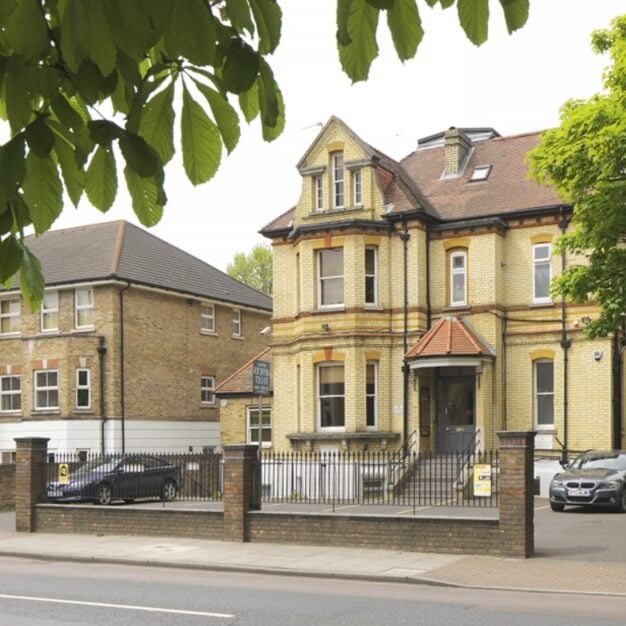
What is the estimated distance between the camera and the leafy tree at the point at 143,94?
2.57 meters

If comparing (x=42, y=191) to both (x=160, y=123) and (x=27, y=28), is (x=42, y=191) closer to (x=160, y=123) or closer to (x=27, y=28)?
(x=160, y=123)

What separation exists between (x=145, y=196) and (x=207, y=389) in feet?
130

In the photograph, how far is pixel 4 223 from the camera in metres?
2.94

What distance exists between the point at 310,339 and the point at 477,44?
93.3 feet

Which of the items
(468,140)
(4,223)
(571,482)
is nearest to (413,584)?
(571,482)

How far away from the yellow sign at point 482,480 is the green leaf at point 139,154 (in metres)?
16.2

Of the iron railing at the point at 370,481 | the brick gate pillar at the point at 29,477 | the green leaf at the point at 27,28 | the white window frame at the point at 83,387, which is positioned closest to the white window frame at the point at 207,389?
the white window frame at the point at 83,387

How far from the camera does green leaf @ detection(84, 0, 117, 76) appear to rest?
232cm

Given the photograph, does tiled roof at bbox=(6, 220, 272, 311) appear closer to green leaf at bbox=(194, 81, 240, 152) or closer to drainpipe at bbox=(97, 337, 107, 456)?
drainpipe at bbox=(97, 337, 107, 456)

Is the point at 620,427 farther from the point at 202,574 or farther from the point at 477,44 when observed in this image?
the point at 477,44

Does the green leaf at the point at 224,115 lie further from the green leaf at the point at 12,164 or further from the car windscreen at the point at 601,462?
the car windscreen at the point at 601,462

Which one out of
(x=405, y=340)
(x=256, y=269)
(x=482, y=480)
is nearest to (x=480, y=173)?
(x=405, y=340)

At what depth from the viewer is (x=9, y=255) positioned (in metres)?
3.01

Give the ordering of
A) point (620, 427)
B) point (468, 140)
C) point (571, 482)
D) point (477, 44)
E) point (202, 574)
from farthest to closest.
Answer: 1. point (468, 140)
2. point (620, 427)
3. point (571, 482)
4. point (202, 574)
5. point (477, 44)
